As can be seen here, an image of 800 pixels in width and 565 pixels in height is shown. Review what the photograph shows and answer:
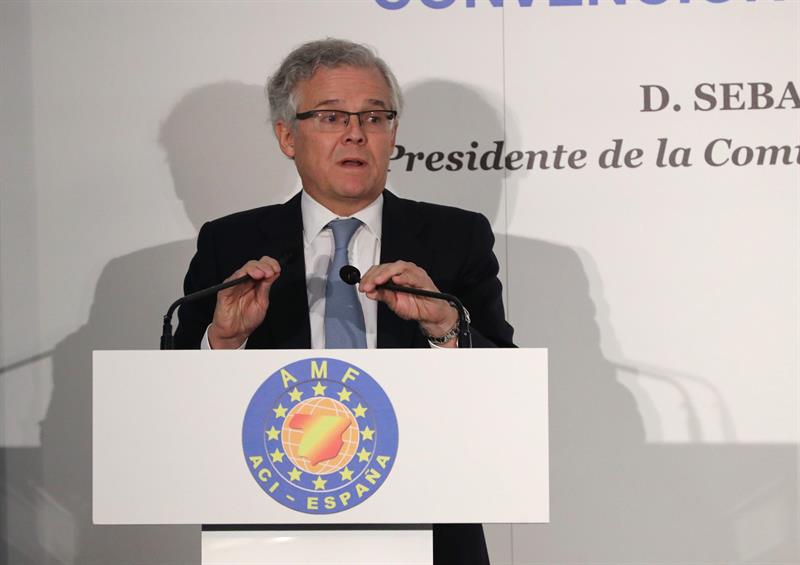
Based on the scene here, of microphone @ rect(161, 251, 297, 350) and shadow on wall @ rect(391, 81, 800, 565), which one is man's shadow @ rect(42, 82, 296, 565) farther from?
microphone @ rect(161, 251, 297, 350)

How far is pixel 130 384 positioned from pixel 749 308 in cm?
230

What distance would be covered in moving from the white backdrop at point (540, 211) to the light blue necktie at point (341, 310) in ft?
3.35

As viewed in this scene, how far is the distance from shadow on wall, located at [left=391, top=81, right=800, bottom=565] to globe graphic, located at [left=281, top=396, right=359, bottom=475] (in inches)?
73.1

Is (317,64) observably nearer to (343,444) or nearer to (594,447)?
(343,444)

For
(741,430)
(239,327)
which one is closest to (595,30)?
(741,430)

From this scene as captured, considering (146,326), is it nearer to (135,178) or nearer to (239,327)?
(135,178)

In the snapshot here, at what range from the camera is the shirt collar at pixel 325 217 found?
265 cm

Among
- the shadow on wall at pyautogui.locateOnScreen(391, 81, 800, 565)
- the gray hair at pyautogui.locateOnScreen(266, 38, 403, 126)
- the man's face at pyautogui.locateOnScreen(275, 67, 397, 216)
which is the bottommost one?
the shadow on wall at pyautogui.locateOnScreen(391, 81, 800, 565)

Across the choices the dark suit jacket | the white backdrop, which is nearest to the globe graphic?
the dark suit jacket

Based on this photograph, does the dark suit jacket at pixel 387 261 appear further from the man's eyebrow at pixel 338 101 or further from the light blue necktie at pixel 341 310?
the man's eyebrow at pixel 338 101

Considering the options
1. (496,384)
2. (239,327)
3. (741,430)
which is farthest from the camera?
(741,430)

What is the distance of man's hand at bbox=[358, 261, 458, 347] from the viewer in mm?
2092

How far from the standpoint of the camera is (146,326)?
3584 millimetres

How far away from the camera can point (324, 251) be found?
2.61 m
